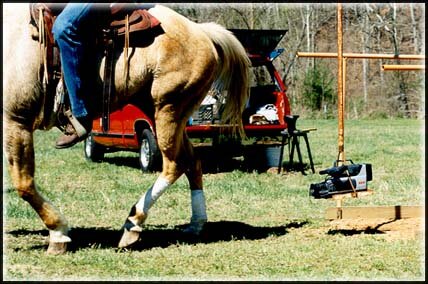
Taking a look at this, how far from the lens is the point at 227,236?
6.98 m

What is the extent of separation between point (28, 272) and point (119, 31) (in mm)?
2109

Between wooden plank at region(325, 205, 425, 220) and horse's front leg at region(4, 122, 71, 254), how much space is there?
2775mm

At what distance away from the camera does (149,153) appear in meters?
12.2

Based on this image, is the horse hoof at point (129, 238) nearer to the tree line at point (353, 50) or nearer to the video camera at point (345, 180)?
the video camera at point (345, 180)

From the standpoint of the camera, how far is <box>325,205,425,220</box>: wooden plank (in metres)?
7.58

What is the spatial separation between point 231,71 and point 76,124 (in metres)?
1.61

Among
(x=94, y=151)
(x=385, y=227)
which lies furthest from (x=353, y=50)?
(x=385, y=227)

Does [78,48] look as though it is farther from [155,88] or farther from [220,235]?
[220,235]

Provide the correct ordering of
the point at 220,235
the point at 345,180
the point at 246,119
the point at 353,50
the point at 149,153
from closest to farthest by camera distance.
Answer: the point at 345,180, the point at 220,235, the point at 149,153, the point at 246,119, the point at 353,50

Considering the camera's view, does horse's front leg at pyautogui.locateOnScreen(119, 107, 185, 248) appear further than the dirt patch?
No

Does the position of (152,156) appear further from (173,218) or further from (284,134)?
(173,218)

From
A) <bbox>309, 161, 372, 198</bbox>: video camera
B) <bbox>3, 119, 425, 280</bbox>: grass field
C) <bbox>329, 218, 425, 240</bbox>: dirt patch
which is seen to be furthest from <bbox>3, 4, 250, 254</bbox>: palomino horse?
<bbox>329, 218, 425, 240</bbox>: dirt patch

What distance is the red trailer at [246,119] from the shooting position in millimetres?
12008

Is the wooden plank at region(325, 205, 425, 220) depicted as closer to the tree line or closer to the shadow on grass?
the shadow on grass
